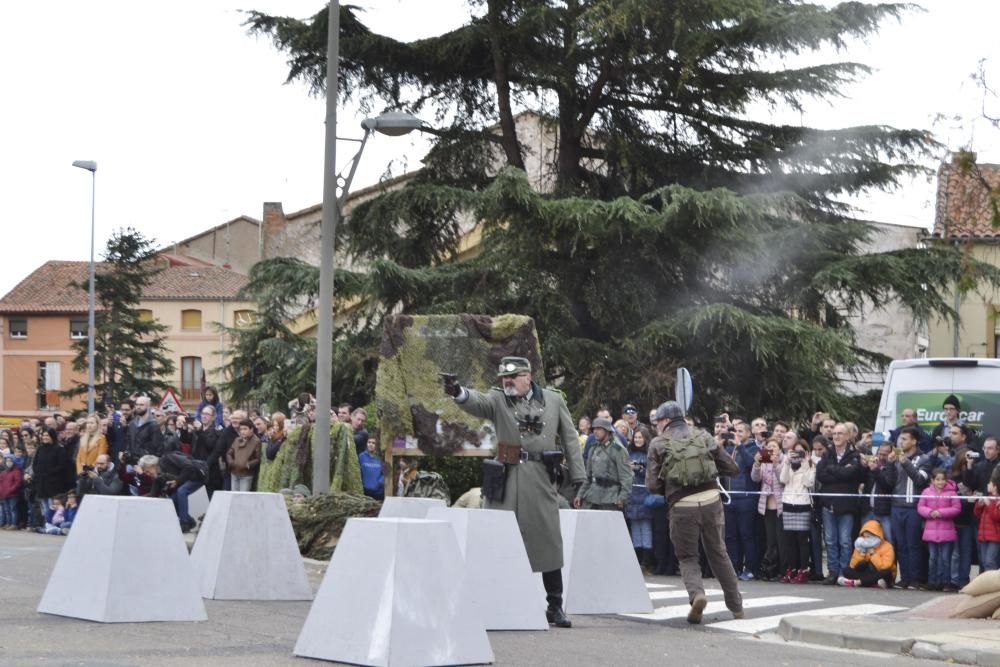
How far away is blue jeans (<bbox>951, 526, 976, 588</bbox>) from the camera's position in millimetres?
16375

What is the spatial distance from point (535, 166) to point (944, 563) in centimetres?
2571

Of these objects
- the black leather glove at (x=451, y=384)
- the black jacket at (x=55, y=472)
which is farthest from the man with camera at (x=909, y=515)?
the black jacket at (x=55, y=472)

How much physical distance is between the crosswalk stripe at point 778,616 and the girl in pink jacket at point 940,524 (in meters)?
2.13

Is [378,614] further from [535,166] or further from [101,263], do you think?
[101,263]

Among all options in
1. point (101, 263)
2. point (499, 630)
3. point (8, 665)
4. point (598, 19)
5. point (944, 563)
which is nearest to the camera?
point (8, 665)

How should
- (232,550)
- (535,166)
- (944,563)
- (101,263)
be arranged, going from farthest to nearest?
(101,263), (535,166), (944,563), (232,550)

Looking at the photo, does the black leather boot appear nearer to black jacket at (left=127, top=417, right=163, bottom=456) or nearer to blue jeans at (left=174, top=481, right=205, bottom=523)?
blue jeans at (left=174, top=481, right=205, bottom=523)

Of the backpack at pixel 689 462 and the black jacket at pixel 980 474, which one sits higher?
the backpack at pixel 689 462

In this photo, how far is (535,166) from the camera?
41.0m

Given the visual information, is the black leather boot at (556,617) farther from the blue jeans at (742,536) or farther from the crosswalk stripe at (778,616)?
the blue jeans at (742,536)

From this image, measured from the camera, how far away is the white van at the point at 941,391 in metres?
19.5

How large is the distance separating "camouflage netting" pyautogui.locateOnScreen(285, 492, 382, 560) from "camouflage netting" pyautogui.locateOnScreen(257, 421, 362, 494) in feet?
6.61

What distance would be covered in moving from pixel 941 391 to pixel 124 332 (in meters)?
52.3

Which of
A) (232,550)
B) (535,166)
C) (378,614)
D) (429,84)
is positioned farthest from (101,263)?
(378,614)
